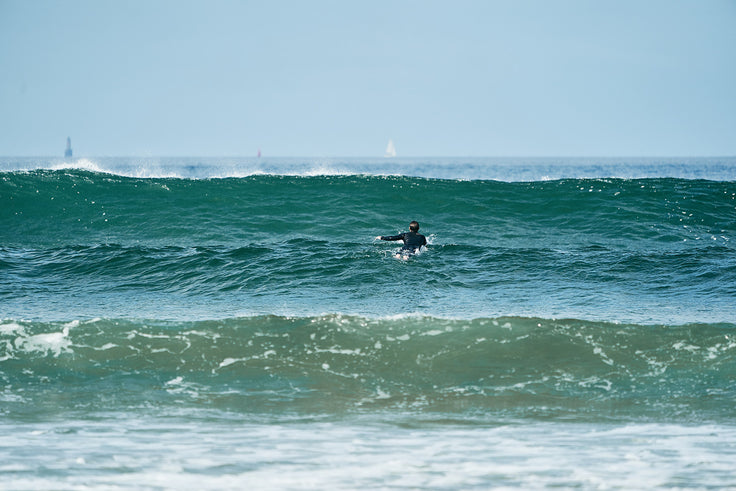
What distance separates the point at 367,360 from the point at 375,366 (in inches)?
7.2

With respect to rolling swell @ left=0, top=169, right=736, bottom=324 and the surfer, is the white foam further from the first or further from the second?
the surfer

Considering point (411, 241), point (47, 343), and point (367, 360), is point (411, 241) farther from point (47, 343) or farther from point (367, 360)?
point (47, 343)

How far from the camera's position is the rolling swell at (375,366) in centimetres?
679

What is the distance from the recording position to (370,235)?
18.2 metres

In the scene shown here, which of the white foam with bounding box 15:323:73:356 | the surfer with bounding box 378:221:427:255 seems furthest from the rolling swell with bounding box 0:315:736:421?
the surfer with bounding box 378:221:427:255

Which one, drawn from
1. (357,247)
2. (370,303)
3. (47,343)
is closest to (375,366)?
(370,303)

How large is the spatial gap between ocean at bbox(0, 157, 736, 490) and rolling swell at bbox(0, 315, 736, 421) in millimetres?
37

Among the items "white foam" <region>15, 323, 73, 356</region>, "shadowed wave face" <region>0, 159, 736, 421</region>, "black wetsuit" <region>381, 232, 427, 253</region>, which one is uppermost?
"black wetsuit" <region>381, 232, 427, 253</region>

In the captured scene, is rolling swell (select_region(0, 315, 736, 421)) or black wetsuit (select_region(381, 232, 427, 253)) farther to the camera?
black wetsuit (select_region(381, 232, 427, 253))

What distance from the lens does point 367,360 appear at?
27.0ft

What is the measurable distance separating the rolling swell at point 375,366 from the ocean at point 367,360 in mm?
37

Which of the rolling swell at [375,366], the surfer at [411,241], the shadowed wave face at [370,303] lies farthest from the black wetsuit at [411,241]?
the rolling swell at [375,366]

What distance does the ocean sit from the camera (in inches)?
195

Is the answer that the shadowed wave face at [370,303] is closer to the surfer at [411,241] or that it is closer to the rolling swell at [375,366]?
the rolling swell at [375,366]
